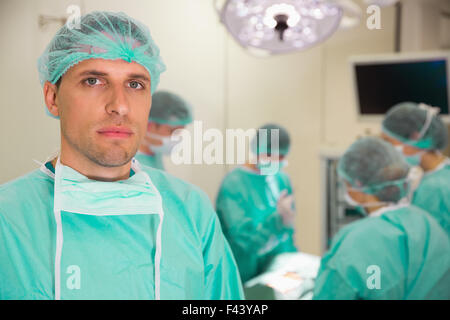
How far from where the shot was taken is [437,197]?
1.84 meters

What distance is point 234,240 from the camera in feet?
4.00

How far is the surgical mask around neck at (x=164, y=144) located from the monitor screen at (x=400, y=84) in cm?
151

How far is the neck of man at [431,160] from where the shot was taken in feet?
6.64

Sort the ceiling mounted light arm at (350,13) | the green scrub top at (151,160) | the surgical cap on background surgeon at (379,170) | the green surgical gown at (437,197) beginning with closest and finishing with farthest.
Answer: the green scrub top at (151,160) → the ceiling mounted light arm at (350,13) → the surgical cap on background surgeon at (379,170) → the green surgical gown at (437,197)

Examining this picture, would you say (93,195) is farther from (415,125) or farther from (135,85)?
(415,125)

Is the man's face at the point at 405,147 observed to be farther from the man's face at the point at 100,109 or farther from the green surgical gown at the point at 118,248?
the man's face at the point at 100,109

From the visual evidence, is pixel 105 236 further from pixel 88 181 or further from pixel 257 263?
pixel 257 263

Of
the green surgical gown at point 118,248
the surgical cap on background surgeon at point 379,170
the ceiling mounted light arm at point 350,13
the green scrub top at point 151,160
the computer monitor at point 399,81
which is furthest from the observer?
the computer monitor at point 399,81

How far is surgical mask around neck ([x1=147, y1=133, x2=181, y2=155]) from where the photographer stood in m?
1.02

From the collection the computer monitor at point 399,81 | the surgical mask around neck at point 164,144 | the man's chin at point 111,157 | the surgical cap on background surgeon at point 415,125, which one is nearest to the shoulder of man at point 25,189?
the man's chin at point 111,157

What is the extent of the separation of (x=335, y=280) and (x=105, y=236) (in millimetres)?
833

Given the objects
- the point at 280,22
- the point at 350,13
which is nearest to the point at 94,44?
the point at 280,22

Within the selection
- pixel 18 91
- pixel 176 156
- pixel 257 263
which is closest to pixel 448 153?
pixel 257 263

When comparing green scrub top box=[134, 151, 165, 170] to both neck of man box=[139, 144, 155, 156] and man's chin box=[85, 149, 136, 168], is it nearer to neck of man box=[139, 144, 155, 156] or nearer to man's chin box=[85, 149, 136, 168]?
neck of man box=[139, 144, 155, 156]
